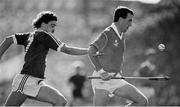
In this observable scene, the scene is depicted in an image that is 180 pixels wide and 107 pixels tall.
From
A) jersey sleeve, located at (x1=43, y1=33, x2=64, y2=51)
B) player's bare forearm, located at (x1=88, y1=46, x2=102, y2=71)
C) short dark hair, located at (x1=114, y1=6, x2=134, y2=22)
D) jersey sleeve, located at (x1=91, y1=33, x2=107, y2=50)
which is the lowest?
player's bare forearm, located at (x1=88, y1=46, x2=102, y2=71)

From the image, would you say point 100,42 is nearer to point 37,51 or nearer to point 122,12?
point 122,12

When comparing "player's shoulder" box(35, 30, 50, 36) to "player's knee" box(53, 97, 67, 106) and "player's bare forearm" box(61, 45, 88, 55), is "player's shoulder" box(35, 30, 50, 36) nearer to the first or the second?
"player's bare forearm" box(61, 45, 88, 55)

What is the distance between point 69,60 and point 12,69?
3060 millimetres

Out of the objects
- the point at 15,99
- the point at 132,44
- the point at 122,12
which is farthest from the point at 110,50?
the point at 132,44

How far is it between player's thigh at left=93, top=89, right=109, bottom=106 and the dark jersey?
1143mm

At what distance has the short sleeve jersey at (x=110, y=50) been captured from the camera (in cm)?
987

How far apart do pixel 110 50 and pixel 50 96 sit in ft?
5.07

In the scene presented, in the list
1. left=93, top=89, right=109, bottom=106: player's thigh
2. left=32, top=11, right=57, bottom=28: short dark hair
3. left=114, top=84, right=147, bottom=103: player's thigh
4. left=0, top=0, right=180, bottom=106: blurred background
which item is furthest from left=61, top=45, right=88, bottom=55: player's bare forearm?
left=0, top=0, right=180, bottom=106: blurred background

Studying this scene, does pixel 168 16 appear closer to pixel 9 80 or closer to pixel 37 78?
pixel 9 80

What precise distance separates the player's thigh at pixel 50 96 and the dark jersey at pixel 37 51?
23 centimetres

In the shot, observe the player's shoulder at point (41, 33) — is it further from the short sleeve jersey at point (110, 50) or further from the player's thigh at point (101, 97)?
the player's thigh at point (101, 97)

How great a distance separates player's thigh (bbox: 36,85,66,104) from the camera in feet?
28.9

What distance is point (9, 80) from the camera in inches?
926

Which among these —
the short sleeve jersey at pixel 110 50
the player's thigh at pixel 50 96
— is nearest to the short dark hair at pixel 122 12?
the short sleeve jersey at pixel 110 50
